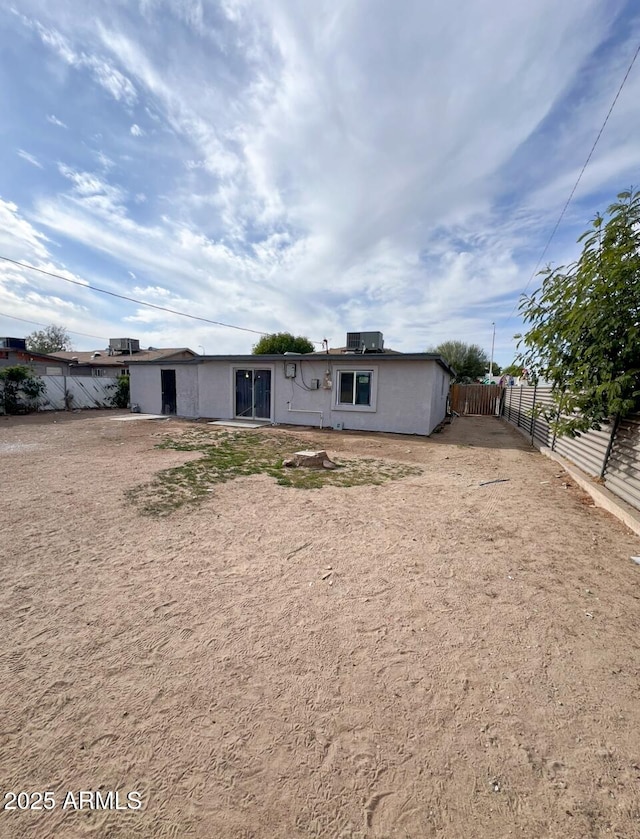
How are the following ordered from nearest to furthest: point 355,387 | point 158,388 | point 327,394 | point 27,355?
1. point 355,387
2. point 327,394
3. point 158,388
4. point 27,355

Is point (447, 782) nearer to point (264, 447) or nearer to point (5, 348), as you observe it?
point (264, 447)

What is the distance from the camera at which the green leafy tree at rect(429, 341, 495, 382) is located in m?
33.0

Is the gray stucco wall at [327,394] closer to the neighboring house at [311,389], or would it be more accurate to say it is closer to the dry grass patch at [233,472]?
the neighboring house at [311,389]

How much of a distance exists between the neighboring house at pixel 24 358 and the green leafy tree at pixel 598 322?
27.1m

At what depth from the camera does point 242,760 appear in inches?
56.7

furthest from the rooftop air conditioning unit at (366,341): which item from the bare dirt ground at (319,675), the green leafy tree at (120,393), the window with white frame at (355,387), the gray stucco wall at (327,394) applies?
the green leafy tree at (120,393)

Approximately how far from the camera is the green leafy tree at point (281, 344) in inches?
1211

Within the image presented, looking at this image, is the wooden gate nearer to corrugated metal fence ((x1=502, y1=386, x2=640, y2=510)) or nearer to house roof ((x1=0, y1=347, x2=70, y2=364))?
corrugated metal fence ((x1=502, y1=386, x2=640, y2=510))

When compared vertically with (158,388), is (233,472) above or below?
below

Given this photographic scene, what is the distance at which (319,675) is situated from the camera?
1865mm

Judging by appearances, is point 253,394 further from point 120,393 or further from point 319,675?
point 319,675

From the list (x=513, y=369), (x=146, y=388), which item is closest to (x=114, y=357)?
(x=146, y=388)

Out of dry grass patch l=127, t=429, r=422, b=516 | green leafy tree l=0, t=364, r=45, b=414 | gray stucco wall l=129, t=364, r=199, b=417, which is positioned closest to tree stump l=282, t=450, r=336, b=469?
dry grass patch l=127, t=429, r=422, b=516

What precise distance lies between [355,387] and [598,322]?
7.09 meters
